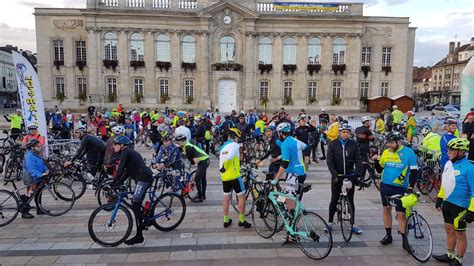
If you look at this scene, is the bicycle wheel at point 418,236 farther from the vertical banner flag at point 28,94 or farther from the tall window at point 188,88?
the tall window at point 188,88

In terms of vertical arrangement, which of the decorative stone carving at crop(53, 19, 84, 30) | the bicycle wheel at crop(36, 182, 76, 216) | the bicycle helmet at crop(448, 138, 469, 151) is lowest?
the bicycle wheel at crop(36, 182, 76, 216)

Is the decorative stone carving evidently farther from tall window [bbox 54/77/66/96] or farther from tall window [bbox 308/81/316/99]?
tall window [bbox 308/81/316/99]

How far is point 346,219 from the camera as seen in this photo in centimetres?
616

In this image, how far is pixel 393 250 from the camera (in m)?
5.78

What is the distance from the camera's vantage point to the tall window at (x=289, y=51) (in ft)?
129

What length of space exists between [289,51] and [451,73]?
6787 centimetres

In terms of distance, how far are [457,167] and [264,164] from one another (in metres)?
8.99

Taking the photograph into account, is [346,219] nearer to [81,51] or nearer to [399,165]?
[399,165]

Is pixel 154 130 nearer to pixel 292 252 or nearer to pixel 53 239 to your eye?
pixel 53 239

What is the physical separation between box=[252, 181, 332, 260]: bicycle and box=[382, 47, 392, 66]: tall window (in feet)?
131

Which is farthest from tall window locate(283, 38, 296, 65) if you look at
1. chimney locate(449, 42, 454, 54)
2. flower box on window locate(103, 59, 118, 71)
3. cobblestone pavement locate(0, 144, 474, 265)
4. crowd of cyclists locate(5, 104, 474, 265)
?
chimney locate(449, 42, 454, 54)

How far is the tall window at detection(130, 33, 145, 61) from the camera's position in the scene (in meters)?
37.9

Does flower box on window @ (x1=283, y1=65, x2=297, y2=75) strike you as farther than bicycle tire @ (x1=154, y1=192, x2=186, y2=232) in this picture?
Yes

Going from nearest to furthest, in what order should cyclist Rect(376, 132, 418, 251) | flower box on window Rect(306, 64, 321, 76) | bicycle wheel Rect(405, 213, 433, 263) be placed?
1. bicycle wheel Rect(405, 213, 433, 263)
2. cyclist Rect(376, 132, 418, 251)
3. flower box on window Rect(306, 64, 321, 76)
